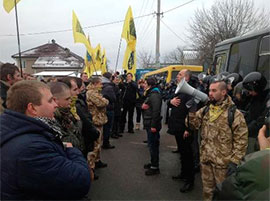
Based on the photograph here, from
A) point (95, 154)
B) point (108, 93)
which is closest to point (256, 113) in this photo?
point (95, 154)

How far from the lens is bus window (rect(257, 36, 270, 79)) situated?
421 centimetres

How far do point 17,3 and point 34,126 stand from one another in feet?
12.4

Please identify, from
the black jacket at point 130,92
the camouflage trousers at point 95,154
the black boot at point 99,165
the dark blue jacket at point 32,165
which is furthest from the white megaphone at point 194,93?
the black jacket at point 130,92

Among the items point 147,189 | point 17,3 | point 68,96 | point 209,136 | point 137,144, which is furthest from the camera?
point 137,144

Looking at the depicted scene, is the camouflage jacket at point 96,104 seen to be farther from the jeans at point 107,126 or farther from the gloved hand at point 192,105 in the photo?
the gloved hand at point 192,105

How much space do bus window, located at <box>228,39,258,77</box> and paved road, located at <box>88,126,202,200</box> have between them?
244 cm

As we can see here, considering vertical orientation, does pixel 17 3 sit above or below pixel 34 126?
above

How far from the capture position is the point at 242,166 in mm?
1267

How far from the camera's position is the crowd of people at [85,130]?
1277mm

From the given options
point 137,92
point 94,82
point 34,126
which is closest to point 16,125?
point 34,126

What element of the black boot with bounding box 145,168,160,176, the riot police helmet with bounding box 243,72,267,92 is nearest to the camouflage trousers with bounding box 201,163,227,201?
the riot police helmet with bounding box 243,72,267,92

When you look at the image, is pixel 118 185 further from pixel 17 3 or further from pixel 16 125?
pixel 17 3

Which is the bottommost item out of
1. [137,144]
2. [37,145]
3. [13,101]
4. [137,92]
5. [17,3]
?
[137,144]

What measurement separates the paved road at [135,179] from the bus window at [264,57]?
7.59 ft
